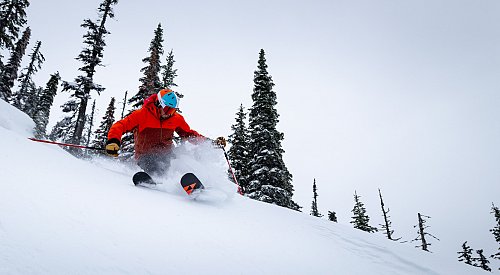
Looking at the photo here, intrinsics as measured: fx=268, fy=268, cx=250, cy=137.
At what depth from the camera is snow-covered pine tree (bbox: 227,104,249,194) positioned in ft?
76.1

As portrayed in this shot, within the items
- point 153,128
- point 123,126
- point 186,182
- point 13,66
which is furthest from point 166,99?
point 13,66

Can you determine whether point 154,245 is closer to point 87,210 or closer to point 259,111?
point 87,210

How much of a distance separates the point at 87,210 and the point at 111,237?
0.55 m

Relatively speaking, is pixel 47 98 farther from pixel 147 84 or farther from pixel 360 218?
pixel 360 218

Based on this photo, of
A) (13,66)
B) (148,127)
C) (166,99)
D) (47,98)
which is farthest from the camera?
(47,98)

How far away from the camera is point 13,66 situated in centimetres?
2866

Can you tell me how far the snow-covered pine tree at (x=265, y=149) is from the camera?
1683 cm

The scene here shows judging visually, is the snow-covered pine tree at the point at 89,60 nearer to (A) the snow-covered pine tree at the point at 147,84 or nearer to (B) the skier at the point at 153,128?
(A) the snow-covered pine tree at the point at 147,84

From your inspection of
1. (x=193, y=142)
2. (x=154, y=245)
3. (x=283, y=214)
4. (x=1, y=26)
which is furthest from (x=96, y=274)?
(x=1, y=26)

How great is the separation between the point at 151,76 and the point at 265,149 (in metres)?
10.3

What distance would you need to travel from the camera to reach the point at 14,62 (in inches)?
1141

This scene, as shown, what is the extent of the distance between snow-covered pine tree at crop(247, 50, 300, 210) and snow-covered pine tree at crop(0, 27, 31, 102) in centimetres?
2549

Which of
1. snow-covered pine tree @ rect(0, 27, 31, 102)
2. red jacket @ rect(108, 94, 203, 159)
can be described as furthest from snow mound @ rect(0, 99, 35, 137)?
snow-covered pine tree @ rect(0, 27, 31, 102)

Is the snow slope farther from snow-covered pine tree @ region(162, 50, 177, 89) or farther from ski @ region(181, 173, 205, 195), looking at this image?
snow-covered pine tree @ region(162, 50, 177, 89)
